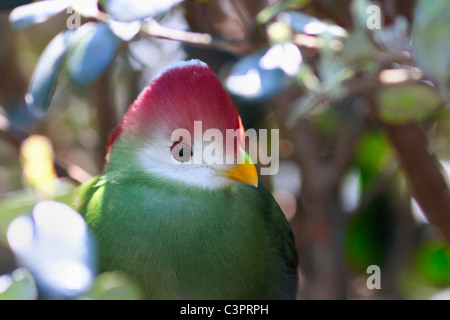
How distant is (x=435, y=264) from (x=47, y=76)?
145 cm

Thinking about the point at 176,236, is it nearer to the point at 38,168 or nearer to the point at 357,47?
the point at 38,168

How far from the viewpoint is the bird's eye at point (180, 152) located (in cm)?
123

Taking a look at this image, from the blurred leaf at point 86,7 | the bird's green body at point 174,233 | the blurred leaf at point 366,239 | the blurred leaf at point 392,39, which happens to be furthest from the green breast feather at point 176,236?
the blurred leaf at point 366,239

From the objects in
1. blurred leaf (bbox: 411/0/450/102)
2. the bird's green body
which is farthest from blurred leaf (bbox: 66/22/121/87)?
blurred leaf (bbox: 411/0/450/102)

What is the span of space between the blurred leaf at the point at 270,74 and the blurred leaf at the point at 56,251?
0.45 metres

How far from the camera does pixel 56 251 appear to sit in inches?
30.1

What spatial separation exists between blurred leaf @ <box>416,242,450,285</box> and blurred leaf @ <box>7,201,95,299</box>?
1.45 metres

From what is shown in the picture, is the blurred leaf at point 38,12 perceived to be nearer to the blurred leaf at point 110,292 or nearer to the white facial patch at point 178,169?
the white facial patch at point 178,169

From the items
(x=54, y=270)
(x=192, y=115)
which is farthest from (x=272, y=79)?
(x=54, y=270)

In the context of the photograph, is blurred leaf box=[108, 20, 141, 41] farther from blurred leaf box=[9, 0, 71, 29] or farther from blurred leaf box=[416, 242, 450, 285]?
blurred leaf box=[416, 242, 450, 285]

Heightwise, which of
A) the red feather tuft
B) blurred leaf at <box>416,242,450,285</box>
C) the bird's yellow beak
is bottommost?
blurred leaf at <box>416,242,450,285</box>

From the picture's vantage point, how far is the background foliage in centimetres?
84

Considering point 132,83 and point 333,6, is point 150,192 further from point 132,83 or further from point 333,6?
point 132,83
